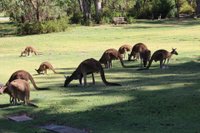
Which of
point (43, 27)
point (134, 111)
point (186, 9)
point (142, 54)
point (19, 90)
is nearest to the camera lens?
point (134, 111)

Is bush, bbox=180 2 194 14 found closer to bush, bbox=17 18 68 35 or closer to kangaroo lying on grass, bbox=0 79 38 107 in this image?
bush, bbox=17 18 68 35

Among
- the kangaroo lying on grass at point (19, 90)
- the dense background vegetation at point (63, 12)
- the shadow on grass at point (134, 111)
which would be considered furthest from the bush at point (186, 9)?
the kangaroo lying on grass at point (19, 90)

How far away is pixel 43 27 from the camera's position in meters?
48.2

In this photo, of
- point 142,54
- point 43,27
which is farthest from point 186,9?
point 142,54

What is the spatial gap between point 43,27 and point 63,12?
10.5m

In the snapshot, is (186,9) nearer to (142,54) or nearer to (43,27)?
(43,27)

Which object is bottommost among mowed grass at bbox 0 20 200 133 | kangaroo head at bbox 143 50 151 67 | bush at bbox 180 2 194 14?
mowed grass at bbox 0 20 200 133

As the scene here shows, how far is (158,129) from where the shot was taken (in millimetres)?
9359

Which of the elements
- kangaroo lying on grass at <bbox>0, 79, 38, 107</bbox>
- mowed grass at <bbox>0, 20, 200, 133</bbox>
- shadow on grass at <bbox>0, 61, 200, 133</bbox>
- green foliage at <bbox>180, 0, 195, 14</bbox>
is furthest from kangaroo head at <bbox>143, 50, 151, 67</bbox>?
green foliage at <bbox>180, 0, 195, 14</bbox>

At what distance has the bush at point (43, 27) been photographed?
48.3 m

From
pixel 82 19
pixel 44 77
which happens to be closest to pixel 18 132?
pixel 44 77

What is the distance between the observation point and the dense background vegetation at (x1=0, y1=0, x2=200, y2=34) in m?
49.6

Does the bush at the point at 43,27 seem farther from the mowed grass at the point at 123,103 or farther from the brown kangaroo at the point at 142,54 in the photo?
the mowed grass at the point at 123,103

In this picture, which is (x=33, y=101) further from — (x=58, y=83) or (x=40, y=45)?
(x=40, y=45)
